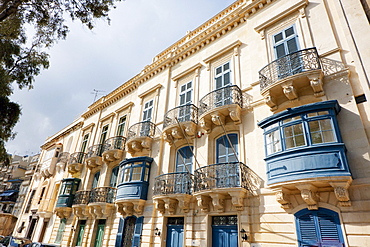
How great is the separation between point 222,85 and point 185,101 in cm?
261

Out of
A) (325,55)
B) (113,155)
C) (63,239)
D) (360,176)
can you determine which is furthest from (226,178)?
(63,239)

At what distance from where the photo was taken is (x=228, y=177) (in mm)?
8648

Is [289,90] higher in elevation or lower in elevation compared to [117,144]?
lower

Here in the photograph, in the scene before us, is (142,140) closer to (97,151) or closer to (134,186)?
(134,186)

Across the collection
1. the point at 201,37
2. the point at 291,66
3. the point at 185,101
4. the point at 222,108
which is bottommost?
the point at 222,108

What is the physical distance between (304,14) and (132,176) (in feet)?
38.7

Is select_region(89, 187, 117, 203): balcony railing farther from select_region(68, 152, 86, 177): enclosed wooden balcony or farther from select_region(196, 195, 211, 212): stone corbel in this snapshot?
select_region(196, 195, 211, 212): stone corbel

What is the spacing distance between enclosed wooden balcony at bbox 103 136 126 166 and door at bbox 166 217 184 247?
6.38m

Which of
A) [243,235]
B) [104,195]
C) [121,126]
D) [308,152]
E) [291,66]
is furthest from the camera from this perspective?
[121,126]

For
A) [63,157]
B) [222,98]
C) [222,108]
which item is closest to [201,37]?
[222,98]

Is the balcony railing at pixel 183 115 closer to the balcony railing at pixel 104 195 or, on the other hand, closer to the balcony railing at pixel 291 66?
the balcony railing at pixel 291 66

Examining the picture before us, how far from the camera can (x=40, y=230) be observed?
20.0 meters

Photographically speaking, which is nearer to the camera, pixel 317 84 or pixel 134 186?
pixel 317 84

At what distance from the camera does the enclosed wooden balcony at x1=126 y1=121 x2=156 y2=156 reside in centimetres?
1365
